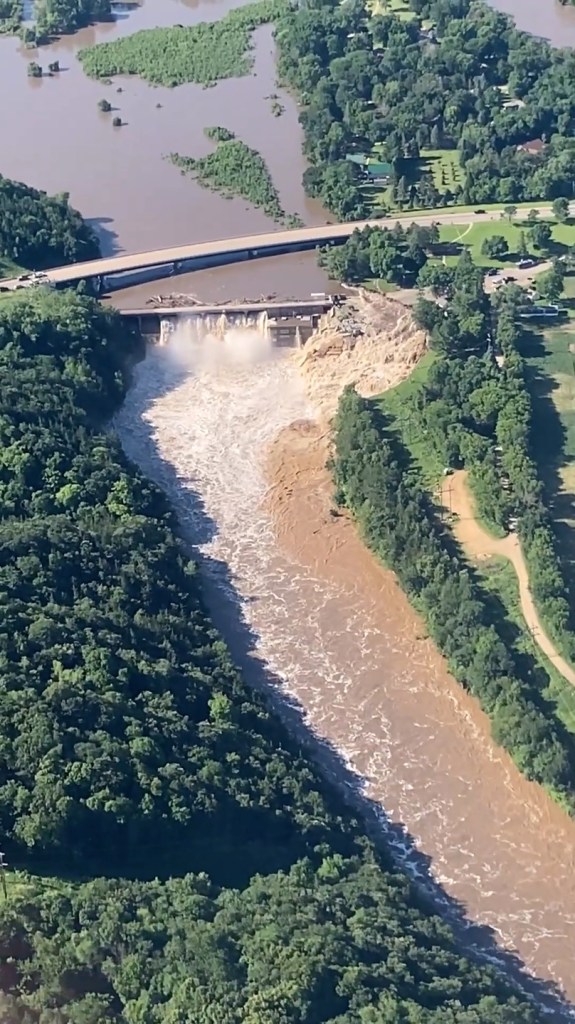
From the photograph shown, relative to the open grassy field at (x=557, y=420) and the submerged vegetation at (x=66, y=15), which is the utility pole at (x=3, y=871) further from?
the submerged vegetation at (x=66, y=15)

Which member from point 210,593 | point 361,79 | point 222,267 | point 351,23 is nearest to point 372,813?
point 210,593

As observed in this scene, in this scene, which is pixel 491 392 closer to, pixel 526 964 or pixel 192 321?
pixel 192 321

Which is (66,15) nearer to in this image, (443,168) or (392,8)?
(392,8)

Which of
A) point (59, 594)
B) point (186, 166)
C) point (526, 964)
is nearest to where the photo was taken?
point (526, 964)

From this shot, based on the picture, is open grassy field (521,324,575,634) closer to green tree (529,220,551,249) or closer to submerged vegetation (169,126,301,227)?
green tree (529,220,551,249)

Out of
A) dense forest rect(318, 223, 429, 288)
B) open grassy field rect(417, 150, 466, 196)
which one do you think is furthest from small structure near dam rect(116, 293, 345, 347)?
open grassy field rect(417, 150, 466, 196)

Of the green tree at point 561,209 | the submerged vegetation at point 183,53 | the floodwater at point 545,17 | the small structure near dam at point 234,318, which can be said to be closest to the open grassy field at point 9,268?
the small structure near dam at point 234,318
